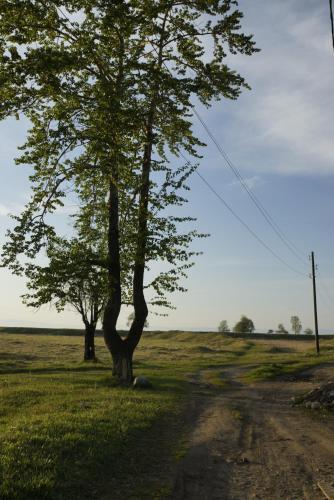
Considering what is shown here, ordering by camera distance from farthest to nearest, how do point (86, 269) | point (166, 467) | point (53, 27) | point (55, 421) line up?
point (86, 269)
point (53, 27)
point (55, 421)
point (166, 467)

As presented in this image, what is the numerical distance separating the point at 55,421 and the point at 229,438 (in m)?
4.53

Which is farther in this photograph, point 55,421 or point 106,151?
point 106,151

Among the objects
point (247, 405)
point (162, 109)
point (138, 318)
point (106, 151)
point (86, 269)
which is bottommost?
point (247, 405)

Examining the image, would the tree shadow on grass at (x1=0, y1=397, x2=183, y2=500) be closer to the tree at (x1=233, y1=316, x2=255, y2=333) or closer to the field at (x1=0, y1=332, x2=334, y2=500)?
the field at (x1=0, y1=332, x2=334, y2=500)

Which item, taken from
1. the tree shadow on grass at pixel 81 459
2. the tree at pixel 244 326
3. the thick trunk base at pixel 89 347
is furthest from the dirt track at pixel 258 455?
the tree at pixel 244 326

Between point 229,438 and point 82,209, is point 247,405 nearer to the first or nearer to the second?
point 229,438

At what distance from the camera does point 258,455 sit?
10.8 meters

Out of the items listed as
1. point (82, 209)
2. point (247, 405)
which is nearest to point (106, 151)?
point (82, 209)

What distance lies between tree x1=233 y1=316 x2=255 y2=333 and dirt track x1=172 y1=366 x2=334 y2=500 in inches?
5310

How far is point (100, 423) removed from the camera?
12523 mm

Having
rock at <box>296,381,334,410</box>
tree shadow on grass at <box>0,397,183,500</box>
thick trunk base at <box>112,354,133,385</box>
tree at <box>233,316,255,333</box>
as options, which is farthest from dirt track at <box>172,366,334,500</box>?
tree at <box>233,316,255,333</box>

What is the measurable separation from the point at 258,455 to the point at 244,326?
144530mm

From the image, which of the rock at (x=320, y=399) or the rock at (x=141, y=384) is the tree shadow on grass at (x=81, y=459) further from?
the rock at (x=141, y=384)

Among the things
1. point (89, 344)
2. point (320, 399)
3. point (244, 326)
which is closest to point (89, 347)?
point (89, 344)
